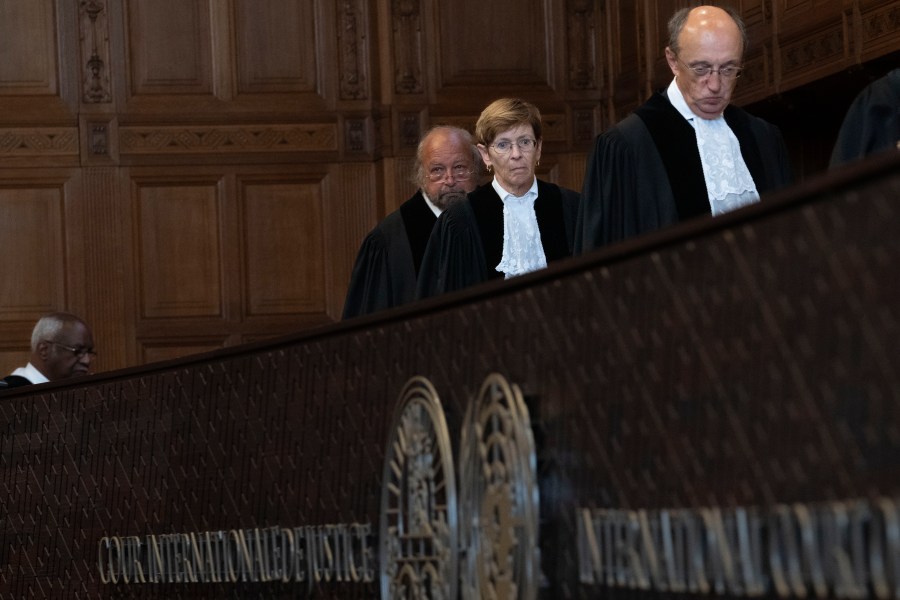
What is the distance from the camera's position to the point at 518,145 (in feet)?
18.4

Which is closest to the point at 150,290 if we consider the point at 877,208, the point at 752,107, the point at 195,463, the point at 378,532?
the point at 752,107

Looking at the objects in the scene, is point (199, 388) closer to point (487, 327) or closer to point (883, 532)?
point (487, 327)

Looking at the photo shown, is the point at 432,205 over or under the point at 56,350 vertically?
→ over

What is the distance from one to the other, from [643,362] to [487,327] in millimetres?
467

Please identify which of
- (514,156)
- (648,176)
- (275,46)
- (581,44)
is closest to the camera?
(648,176)

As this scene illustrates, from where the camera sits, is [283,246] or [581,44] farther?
[581,44]

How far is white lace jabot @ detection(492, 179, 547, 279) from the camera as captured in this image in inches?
225

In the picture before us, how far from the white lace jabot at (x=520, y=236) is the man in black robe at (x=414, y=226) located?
92cm

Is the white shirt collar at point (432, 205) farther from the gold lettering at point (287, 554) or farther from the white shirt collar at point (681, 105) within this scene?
the gold lettering at point (287, 554)

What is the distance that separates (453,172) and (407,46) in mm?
3546

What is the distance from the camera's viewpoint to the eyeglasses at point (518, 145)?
5.59m

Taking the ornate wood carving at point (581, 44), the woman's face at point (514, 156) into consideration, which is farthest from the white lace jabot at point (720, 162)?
the ornate wood carving at point (581, 44)

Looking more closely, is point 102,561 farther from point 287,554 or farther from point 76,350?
point 76,350

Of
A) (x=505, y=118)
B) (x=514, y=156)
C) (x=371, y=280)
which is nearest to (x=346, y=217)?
(x=371, y=280)
